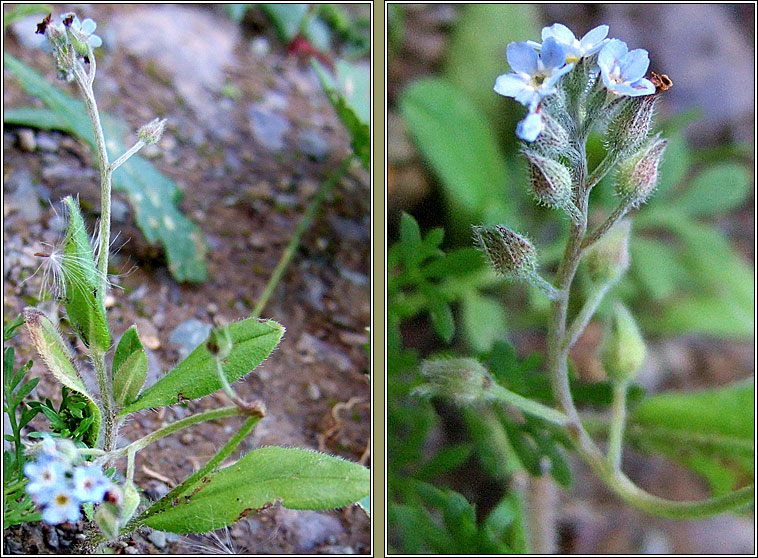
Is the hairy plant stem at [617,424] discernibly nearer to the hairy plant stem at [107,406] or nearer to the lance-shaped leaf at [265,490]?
the lance-shaped leaf at [265,490]

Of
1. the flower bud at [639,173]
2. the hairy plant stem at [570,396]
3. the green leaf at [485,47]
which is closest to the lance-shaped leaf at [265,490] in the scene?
the hairy plant stem at [570,396]

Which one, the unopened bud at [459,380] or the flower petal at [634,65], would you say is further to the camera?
the unopened bud at [459,380]

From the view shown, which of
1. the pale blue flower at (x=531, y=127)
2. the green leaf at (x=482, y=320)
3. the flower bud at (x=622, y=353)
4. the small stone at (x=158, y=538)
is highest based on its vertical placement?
the pale blue flower at (x=531, y=127)

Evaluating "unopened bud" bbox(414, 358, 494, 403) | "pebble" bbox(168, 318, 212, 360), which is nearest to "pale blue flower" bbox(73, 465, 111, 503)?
"pebble" bbox(168, 318, 212, 360)

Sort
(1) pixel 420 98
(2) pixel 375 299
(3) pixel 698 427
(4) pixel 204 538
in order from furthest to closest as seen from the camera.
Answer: (1) pixel 420 98, (3) pixel 698 427, (2) pixel 375 299, (4) pixel 204 538

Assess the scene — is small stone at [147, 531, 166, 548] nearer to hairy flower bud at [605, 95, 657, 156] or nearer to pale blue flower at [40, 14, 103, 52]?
pale blue flower at [40, 14, 103, 52]

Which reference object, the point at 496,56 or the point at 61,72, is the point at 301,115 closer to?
the point at 496,56

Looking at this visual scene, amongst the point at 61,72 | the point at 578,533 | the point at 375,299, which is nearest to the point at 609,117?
the point at 375,299
